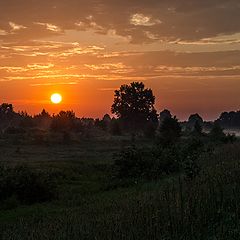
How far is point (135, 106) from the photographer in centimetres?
11831

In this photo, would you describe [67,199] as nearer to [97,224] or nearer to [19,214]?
[19,214]

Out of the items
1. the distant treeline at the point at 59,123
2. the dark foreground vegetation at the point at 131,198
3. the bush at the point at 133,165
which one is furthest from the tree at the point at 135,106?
the bush at the point at 133,165

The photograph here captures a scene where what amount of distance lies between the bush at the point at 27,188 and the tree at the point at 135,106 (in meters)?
94.6

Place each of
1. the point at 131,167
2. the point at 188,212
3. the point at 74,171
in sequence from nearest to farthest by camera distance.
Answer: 1. the point at 188,212
2. the point at 131,167
3. the point at 74,171

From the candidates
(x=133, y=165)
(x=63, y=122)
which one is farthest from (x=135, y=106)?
(x=133, y=165)

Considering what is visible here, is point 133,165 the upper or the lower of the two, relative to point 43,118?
lower

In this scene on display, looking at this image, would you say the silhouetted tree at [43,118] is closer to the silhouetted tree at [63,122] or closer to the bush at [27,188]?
the silhouetted tree at [63,122]

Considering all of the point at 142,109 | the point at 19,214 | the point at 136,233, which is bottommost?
the point at 19,214

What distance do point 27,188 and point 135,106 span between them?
3779 inches

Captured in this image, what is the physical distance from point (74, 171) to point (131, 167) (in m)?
5.36

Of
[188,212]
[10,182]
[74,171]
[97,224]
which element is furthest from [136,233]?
[74,171]

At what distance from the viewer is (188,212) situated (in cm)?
980

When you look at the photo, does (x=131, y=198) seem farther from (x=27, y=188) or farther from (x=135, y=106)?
(x=135, y=106)

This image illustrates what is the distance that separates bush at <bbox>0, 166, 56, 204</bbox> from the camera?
22469 mm
